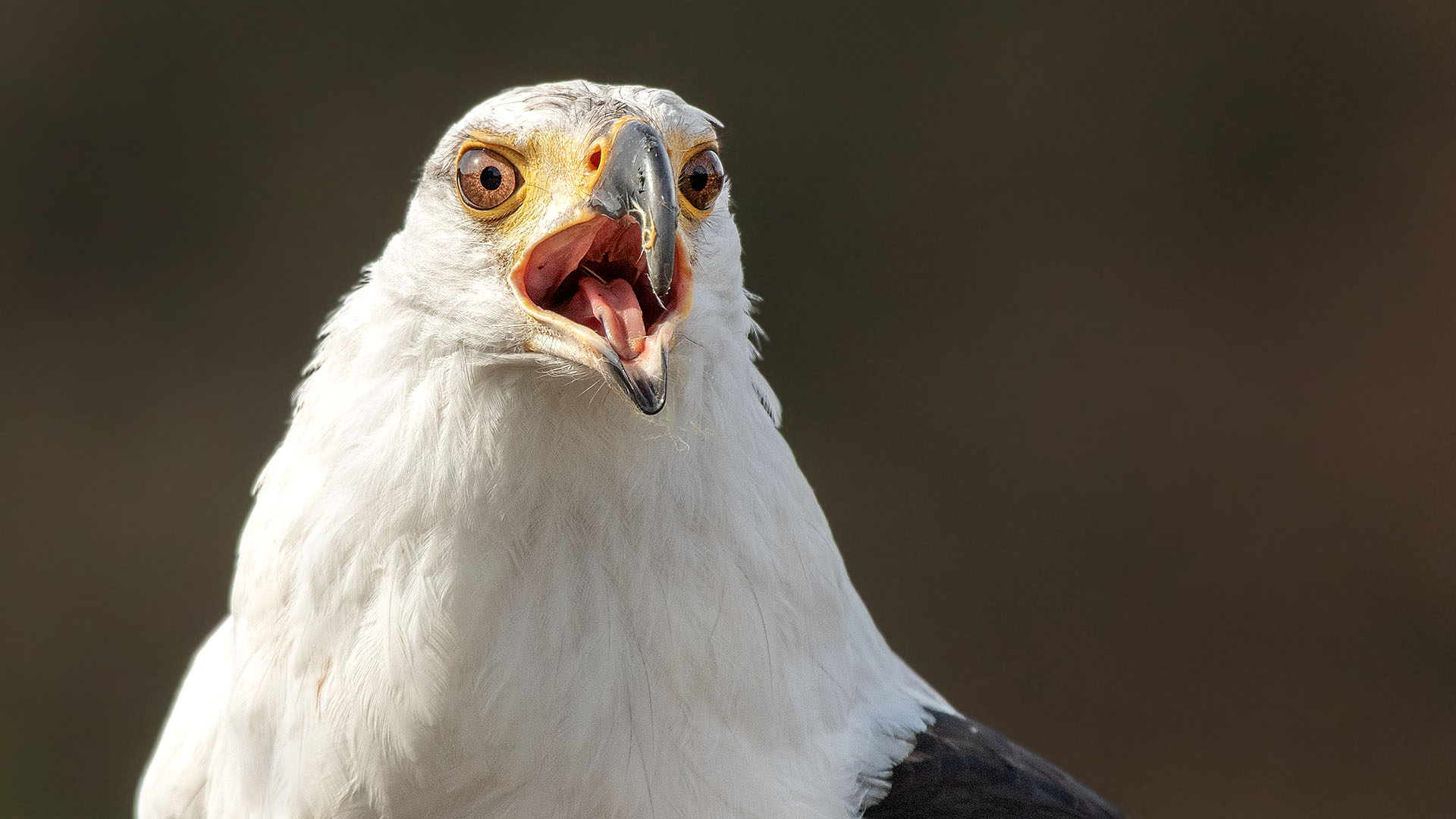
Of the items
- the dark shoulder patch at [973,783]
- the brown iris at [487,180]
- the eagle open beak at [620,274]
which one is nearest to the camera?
the eagle open beak at [620,274]

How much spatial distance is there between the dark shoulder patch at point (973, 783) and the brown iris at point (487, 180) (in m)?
1.09

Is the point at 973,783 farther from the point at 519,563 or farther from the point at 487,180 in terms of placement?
the point at 487,180

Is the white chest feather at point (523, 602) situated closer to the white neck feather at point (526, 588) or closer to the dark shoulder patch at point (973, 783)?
the white neck feather at point (526, 588)

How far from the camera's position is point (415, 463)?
177 cm

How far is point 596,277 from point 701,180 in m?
0.20

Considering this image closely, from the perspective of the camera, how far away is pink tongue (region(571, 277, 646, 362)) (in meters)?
1.58

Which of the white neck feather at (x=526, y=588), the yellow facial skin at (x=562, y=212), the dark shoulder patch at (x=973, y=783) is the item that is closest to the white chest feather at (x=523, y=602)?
the white neck feather at (x=526, y=588)

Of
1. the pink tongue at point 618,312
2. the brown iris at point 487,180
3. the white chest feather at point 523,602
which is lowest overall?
the white chest feather at point 523,602

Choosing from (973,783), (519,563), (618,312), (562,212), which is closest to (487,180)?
(562,212)

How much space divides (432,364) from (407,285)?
0.40 ft

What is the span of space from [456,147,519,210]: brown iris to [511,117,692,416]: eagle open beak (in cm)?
11

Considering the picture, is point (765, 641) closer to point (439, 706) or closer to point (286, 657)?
point (439, 706)

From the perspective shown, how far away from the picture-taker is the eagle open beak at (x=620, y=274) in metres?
1.55

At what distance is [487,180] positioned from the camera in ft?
5.73
